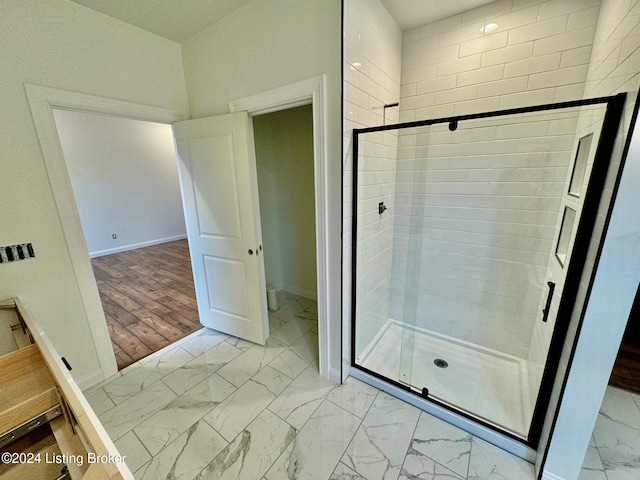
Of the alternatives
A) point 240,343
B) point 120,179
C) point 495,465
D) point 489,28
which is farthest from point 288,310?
point 120,179

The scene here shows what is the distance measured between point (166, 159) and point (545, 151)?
6581mm

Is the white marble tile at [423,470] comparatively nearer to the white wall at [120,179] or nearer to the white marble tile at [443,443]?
the white marble tile at [443,443]

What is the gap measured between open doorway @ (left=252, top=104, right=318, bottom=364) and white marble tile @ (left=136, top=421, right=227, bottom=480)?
1.04 m

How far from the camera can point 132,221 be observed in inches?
216

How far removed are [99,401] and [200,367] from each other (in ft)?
2.13

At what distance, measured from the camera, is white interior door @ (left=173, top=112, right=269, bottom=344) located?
2.01 meters

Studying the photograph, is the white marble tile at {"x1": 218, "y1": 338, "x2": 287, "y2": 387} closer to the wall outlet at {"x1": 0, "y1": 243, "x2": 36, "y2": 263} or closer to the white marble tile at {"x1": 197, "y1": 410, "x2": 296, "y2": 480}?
the white marble tile at {"x1": 197, "y1": 410, "x2": 296, "y2": 480}

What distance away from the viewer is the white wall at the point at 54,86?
146 centimetres

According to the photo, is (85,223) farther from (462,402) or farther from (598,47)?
(598,47)

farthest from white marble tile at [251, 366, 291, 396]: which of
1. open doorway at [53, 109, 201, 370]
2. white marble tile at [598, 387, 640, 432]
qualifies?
white marble tile at [598, 387, 640, 432]

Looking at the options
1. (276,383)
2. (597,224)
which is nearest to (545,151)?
(597,224)

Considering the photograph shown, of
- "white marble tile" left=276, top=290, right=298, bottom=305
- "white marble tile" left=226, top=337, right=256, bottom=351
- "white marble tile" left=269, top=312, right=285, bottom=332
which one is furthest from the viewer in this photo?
"white marble tile" left=276, top=290, right=298, bottom=305

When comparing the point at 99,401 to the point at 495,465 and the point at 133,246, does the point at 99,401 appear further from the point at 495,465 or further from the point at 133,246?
the point at 133,246

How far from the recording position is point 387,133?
205 centimetres
